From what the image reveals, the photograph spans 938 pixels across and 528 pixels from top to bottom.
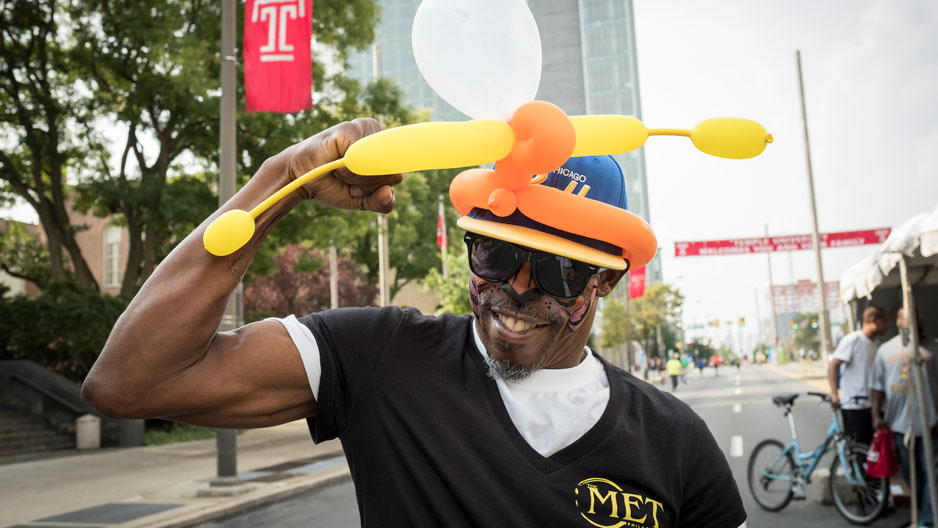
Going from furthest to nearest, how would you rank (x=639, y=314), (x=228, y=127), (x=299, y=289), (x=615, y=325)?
1. (x=639, y=314)
2. (x=615, y=325)
3. (x=299, y=289)
4. (x=228, y=127)

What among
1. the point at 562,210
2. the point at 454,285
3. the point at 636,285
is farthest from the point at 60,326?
the point at 636,285

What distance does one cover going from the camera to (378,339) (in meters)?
1.77

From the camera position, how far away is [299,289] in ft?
104

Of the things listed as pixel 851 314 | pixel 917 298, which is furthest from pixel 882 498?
pixel 851 314

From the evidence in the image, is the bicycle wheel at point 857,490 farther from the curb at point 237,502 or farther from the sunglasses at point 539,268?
the sunglasses at point 539,268

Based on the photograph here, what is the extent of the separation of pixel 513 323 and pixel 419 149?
21.1 inches

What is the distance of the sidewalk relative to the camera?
28.4ft

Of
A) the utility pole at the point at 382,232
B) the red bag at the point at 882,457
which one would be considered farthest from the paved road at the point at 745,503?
the utility pole at the point at 382,232

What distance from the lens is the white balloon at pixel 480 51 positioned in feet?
4.89

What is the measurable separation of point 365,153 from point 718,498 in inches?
45.4

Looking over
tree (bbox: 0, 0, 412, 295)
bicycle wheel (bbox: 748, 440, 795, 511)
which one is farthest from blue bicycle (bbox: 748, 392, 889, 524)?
tree (bbox: 0, 0, 412, 295)

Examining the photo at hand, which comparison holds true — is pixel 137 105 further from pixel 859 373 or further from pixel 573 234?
pixel 573 234

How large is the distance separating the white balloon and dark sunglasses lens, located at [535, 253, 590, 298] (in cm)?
35

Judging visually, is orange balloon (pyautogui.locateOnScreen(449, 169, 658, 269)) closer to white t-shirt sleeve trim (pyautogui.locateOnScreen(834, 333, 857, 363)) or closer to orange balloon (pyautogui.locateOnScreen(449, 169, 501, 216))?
orange balloon (pyautogui.locateOnScreen(449, 169, 501, 216))
